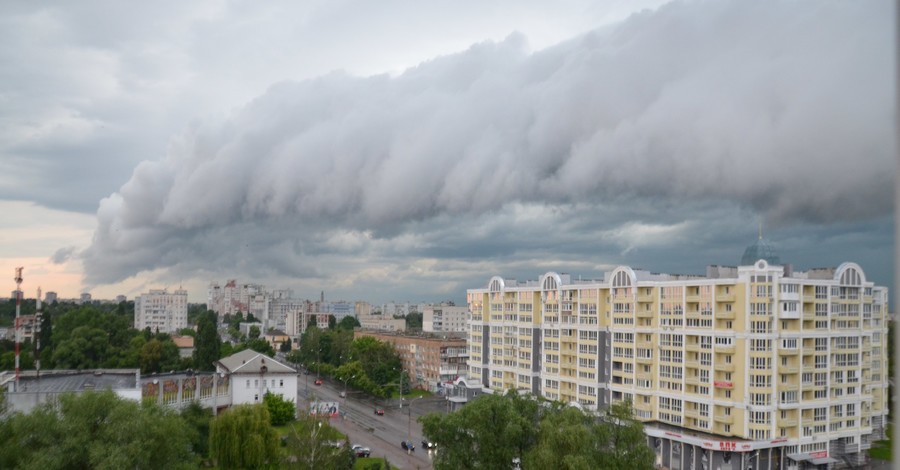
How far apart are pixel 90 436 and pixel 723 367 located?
16753mm

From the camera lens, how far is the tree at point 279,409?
84.8 ft

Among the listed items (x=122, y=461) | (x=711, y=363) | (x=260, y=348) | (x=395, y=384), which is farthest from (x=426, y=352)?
(x=122, y=461)


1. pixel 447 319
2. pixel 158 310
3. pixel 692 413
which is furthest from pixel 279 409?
pixel 158 310

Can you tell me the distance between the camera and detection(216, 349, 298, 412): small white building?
27.2 m

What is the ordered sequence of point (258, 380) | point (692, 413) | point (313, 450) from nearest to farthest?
point (313, 450) < point (692, 413) < point (258, 380)

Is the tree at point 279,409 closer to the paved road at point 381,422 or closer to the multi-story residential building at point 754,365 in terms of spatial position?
the paved road at point 381,422

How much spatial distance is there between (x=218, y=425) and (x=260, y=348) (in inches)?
1265

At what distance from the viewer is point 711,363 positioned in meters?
20.9

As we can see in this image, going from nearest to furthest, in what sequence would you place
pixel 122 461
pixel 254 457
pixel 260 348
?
pixel 122 461 < pixel 254 457 < pixel 260 348

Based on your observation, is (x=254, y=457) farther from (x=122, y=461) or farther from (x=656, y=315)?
(x=656, y=315)

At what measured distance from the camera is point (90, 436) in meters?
12.9

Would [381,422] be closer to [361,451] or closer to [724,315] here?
[361,451]

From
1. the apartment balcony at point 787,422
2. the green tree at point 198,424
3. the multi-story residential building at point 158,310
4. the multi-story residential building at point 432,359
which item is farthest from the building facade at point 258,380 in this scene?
the multi-story residential building at point 158,310

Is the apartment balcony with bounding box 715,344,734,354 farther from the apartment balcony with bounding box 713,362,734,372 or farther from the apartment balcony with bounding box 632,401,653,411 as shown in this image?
the apartment balcony with bounding box 632,401,653,411
